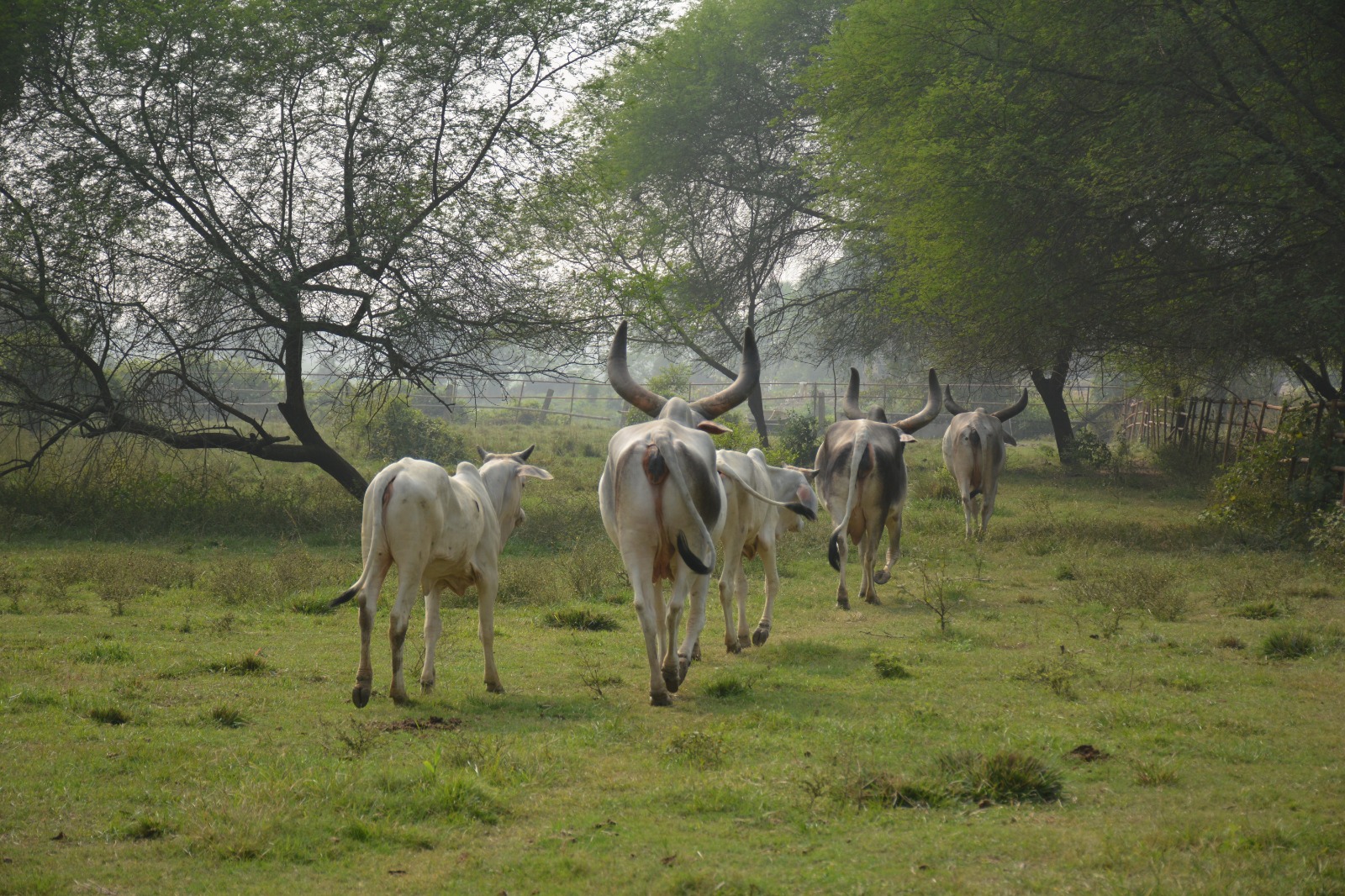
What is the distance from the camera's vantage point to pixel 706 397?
779 cm

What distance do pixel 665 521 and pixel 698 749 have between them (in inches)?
66.5

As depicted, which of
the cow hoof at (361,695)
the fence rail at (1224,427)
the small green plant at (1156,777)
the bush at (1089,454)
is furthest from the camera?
the bush at (1089,454)

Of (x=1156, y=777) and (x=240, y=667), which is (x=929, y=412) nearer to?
(x=240, y=667)

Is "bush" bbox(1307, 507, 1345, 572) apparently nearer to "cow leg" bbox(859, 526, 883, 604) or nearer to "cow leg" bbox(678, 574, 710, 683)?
"cow leg" bbox(859, 526, 883, 604)

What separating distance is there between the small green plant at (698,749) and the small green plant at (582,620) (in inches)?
149

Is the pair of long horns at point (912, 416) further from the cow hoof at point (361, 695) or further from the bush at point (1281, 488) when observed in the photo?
the cow hoof at point (361, 695)

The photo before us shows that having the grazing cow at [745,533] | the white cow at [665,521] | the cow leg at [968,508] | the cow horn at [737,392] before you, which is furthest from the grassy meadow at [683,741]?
the cow leg at [968,508]

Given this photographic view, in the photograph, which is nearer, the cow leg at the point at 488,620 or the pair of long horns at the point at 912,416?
the cow leg at the point at 488,620

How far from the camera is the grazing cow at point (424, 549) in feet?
21.1

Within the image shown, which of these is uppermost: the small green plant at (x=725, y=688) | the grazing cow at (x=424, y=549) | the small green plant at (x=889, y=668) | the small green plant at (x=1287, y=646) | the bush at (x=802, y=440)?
the bush at (x=802, y=440)

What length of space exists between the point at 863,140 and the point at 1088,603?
A: 11142mm

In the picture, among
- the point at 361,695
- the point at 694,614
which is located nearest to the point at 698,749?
the point at 694,614

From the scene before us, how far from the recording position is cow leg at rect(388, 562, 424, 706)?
642cm

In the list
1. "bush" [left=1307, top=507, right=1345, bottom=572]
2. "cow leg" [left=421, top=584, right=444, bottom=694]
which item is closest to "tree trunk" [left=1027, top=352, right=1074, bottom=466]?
"bush" [left=1307, top=507, right=1345, bottom=572]
